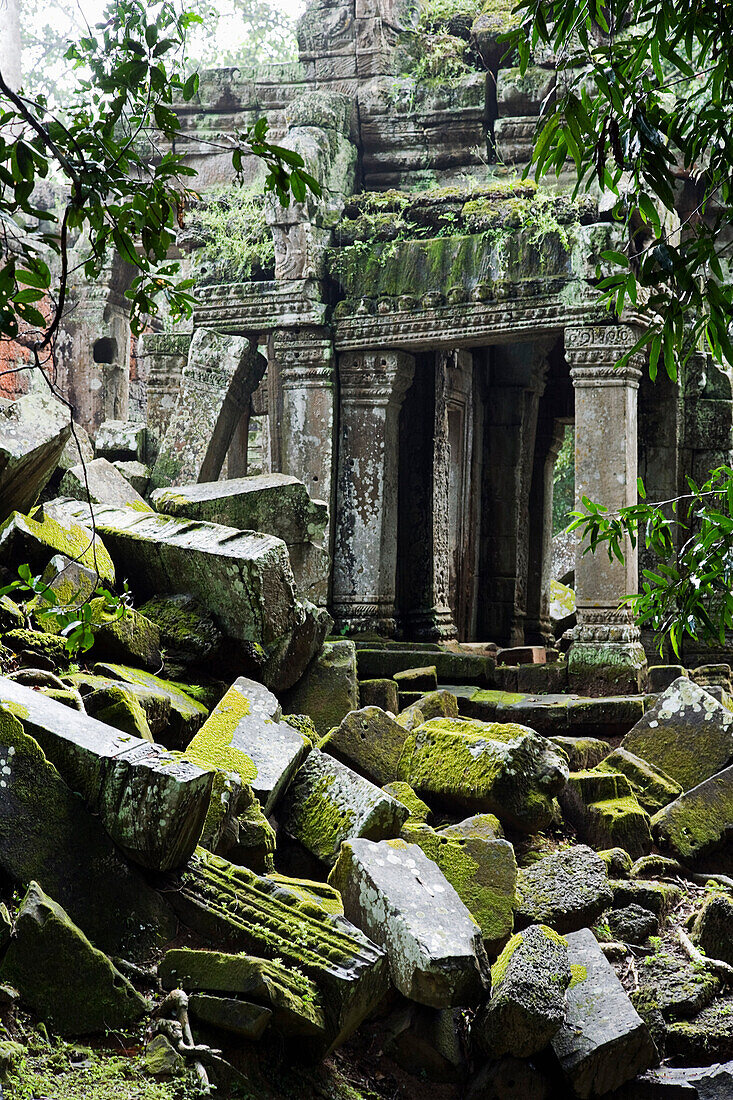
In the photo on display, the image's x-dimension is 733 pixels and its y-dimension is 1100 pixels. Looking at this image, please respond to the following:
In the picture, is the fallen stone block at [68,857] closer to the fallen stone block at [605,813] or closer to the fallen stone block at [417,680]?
the fallen stone block at [605,813]

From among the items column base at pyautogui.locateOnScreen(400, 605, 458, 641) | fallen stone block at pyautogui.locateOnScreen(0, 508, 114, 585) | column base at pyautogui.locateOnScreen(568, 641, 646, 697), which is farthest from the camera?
column base at pyautogui.locateOnScreen(400, 605, 458, 641)

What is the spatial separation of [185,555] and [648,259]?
385 centimetres

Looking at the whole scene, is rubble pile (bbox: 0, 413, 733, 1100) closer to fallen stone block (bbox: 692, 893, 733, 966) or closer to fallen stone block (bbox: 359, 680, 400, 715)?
fallen stone block (bbox: 692, 893, 733, 966)

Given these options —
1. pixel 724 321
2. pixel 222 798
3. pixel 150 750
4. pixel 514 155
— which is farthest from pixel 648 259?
pixel 514 155

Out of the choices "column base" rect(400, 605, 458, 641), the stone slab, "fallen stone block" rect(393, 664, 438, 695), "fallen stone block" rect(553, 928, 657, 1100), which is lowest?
"fallen stone block" rect(553, 928, 657, 1100)

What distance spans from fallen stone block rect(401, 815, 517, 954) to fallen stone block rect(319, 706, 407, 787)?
2.43 feet

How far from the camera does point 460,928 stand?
3.57m

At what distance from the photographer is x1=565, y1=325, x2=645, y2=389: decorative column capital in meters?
8.26

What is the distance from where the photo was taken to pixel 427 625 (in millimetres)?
9883

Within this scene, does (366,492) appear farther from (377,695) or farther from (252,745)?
(252,745)

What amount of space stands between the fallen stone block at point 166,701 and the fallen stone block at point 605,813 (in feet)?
5.84

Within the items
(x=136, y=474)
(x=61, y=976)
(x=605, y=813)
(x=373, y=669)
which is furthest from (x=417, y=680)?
(x=61, y=976)

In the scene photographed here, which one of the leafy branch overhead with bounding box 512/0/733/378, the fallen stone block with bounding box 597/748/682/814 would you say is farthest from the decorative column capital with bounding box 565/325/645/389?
the leafy branch overhead with bounding box 512/0/733/378

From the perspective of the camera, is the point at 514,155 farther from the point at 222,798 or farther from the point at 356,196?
the point at 222,798
